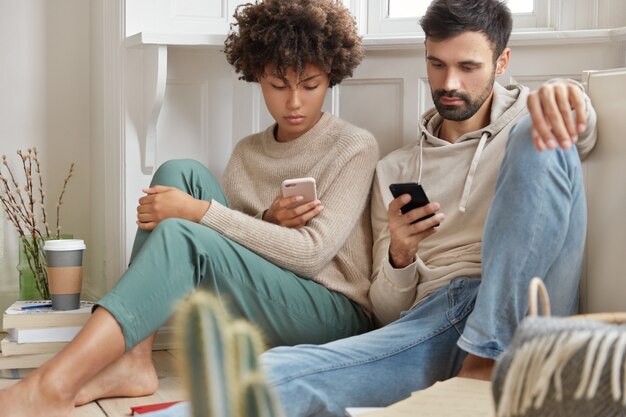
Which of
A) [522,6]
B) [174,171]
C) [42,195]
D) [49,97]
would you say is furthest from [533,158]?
[49,97]

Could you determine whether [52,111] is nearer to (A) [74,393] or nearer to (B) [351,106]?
(B) [351,106]

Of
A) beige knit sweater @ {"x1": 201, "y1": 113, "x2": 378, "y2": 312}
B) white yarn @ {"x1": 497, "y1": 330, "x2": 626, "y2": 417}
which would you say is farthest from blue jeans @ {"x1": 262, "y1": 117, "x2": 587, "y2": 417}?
white yarn @ {"x1": 497, "y1": 330, "x2": 626, "y2": 417}

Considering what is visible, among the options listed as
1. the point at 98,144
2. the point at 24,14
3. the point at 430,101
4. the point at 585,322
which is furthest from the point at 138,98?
the point at 585,322

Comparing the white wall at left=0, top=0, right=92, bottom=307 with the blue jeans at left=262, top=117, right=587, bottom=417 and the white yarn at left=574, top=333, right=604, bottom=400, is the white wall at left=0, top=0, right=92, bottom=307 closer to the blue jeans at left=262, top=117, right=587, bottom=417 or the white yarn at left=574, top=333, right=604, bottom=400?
the blue jeans at left=262, top=117, right=587, bottom=417

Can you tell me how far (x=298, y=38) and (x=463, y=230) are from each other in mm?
580

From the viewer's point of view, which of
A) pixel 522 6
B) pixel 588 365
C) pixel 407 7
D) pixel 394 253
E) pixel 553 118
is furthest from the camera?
pixel 407 7

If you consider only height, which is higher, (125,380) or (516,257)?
(516,257)

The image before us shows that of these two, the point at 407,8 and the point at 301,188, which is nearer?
the point at 301,188

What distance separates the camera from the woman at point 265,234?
1648 mm

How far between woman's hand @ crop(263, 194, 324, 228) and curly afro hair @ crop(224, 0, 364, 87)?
301 millimetres

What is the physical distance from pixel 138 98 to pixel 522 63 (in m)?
1.00

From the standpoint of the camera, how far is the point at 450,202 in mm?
1800

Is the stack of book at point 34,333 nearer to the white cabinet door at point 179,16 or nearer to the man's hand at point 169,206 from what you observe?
the man's hand at point 169,206

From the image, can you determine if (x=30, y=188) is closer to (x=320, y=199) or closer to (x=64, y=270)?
(x=64, y=270)
